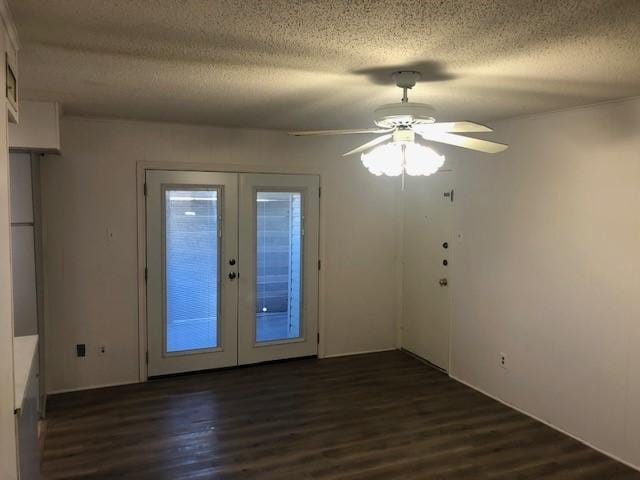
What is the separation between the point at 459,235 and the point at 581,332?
1.40 metres

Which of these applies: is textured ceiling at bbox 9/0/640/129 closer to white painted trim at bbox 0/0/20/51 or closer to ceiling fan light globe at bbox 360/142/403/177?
white painted trim at bbox 0/0/20/51

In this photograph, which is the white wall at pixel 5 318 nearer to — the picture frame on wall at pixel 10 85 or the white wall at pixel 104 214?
the picture frame on wall at pixel 10 85

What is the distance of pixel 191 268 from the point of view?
4.61 meters

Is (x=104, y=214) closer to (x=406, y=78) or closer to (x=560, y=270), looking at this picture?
(x=406, y=78)

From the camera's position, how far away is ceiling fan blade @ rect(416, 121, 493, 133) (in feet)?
7.65

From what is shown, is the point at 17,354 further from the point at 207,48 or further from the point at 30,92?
the point at 207,48

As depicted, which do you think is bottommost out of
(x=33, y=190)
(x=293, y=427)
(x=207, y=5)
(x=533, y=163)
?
(x=293, y=427)

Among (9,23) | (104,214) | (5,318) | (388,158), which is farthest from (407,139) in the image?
(104,214)

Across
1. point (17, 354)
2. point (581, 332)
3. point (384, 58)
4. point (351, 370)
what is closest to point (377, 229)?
point (351, 370)

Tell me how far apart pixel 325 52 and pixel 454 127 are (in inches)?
29.2

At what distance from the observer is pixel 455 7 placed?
1.72m

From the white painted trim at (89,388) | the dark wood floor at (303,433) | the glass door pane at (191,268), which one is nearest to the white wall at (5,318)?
the dark wood floor at (303,433)

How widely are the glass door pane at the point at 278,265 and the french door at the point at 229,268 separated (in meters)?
0.01

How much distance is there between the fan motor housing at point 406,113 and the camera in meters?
2.40
